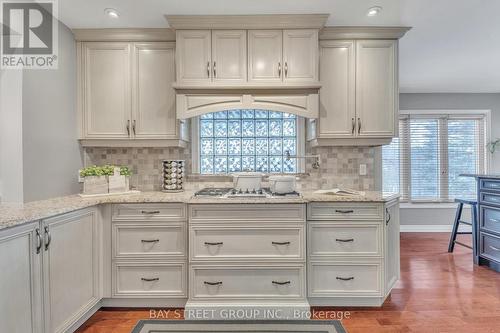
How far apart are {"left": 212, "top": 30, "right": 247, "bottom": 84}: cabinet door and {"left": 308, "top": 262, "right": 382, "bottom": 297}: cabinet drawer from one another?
5.52ft

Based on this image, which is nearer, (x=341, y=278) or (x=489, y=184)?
(x=341, y=278)

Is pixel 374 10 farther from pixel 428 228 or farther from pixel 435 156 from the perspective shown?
pixel 428 228

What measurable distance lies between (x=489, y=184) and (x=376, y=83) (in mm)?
1821

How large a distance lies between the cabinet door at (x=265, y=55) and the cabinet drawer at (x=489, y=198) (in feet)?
8.65

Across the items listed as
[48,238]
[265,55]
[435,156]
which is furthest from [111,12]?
[435,156]

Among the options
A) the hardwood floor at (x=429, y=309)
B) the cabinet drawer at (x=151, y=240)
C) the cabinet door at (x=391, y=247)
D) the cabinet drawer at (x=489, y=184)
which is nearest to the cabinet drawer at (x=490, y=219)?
the cabinet drawer at (x=489, y=184)

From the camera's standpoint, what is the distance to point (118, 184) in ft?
8.23

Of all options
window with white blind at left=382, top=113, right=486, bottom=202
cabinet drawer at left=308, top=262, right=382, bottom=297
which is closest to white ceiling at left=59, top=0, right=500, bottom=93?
window with white blind at left=382, top=113, right=486, bottom=202

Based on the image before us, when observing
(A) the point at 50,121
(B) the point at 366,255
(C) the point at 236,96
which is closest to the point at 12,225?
(A) the point at 50,121

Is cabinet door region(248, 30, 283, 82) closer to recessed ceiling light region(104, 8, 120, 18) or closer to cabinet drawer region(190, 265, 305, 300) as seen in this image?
recessed ceiling light region(104, 8, 120, 18)

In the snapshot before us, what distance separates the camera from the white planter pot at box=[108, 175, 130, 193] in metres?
2.47

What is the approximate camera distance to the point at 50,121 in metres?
2.26

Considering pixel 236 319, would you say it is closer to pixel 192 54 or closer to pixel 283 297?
pixel 283 297

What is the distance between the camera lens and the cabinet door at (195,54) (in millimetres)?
2455
